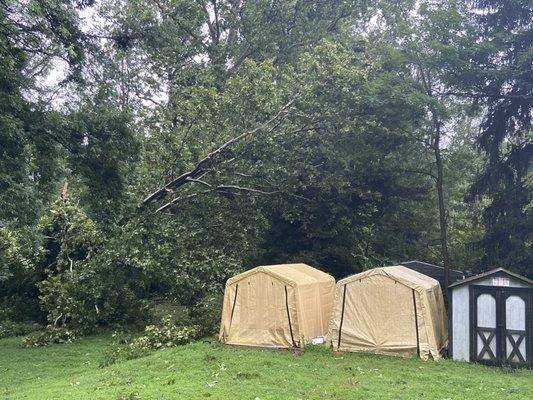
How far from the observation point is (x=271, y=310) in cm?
1205

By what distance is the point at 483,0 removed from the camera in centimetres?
1739

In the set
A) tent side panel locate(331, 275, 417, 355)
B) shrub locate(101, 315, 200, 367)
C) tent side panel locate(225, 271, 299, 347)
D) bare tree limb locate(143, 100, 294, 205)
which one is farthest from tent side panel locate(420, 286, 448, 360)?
bare tree limb locate(143, 100, 294, 205)

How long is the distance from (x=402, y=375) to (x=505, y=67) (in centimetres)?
1067

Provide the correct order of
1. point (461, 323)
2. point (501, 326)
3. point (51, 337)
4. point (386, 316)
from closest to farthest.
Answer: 1. point (501, 326)
2. point (461, 323)
3. point (386, 316)
4. point (51, 337)

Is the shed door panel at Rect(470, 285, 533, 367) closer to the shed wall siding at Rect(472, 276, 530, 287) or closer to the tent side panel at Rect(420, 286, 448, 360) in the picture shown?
the shed wall siding at Rect(472, 276, 530, 287)

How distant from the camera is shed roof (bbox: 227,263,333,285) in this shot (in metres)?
12.1

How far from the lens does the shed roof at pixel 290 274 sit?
12.1m

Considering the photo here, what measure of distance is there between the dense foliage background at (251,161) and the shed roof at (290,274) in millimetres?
2053

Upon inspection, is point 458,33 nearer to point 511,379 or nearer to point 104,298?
point 511,379

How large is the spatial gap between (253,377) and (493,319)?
523 cm

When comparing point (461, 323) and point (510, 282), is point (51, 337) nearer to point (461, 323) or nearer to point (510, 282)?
point (461, 323)

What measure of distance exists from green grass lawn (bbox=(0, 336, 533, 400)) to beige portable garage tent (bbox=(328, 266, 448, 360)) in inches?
15.3

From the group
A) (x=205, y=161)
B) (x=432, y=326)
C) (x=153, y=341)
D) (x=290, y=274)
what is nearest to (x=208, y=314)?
(x=153, y=341)

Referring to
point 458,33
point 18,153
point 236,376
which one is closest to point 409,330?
point 236,376
